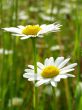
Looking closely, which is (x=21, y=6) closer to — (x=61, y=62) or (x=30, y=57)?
(x=30, y=57)

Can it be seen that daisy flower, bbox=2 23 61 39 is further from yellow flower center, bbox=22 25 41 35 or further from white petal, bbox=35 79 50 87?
white petal, bbox=35 79 50 87

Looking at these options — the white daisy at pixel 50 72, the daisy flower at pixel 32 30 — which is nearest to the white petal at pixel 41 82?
the white daisy at pixel 50 72

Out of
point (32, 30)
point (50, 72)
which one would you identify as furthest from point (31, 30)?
point (50, 72)

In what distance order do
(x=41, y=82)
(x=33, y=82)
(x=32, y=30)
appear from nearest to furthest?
(x=41, y=82) < (x=32, y=30) < (x=33, y=82)

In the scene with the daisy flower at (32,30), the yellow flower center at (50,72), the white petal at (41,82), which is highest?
the daisy flower at (32,30)

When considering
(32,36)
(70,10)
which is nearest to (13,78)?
(32,36)

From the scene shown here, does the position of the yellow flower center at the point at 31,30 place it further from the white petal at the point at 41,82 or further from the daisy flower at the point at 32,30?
the white petal at the point at 41,82

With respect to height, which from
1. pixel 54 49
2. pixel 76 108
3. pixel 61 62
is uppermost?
pixel 54 49

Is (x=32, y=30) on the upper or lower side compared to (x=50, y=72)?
upper

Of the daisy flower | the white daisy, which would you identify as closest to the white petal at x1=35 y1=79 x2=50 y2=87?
the white daisy

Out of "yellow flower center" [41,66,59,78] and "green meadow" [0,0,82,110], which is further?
"green meadow" [0,0,82,110]

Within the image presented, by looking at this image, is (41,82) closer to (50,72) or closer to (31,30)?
(50,72)
